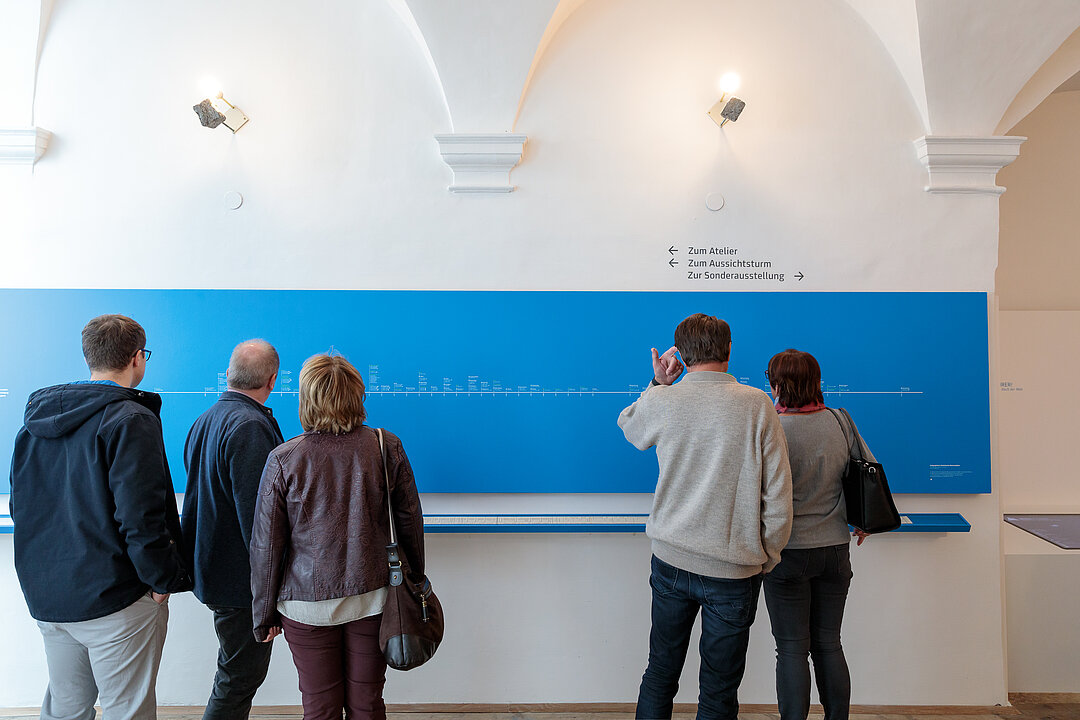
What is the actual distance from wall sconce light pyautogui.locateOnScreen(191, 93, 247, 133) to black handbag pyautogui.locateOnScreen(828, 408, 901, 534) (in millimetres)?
2870

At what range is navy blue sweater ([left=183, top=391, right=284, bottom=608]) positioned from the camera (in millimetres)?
1967

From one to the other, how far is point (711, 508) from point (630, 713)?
1.50 metres

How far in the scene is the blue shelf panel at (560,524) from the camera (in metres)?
2.79

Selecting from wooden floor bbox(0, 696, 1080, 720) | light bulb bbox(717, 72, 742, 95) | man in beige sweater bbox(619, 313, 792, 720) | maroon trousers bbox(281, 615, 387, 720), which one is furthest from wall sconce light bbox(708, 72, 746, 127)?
wooden floor bbox(0, 696, 1080, 720)

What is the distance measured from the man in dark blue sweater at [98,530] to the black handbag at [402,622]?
646 millimetres

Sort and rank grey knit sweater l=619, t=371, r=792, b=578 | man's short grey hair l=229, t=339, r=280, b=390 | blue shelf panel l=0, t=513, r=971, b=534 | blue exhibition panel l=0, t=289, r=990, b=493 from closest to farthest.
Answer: grey knit sweater l=619, t=371, r=792, b=578
man's short grey hair l=229, t=339, r=280, b=390
blue shelf panel l=0, t=513, r=971, b=534
blue exhibition panel l=0, t=289, r=990, b=493

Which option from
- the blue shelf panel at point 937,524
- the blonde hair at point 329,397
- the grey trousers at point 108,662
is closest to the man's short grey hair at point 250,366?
the blonde hair at point 329,397

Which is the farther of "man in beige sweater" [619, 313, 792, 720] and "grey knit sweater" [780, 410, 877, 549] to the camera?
"grey knit sweater" [780, 410, 877, 549]

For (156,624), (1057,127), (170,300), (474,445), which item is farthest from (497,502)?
(1057,127)

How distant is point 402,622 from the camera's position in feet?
5.78

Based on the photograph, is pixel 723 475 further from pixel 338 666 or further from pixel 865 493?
pixel 338 666

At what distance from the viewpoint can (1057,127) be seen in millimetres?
3580

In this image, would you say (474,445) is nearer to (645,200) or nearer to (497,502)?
(497,502)

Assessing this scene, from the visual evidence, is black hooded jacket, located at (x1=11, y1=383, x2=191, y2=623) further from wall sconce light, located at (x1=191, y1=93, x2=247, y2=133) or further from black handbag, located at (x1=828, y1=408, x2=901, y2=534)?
black handbag, located at (x1=828, y1=408, x2=901, y2=534)
